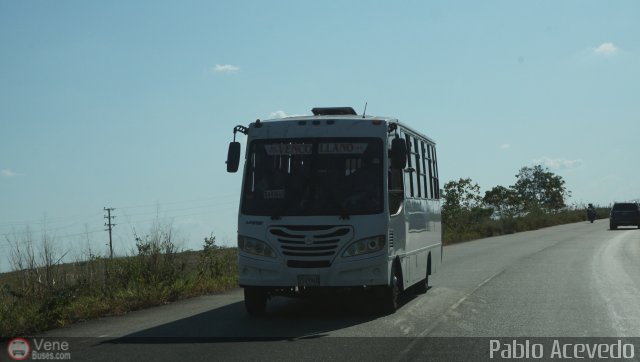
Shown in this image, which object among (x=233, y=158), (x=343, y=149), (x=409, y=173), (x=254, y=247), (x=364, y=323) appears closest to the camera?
(x=364, y=323)

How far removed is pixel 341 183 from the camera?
474 inches

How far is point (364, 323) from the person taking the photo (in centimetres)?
1142

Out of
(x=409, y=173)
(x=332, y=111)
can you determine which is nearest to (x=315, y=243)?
(x=409, y=173)

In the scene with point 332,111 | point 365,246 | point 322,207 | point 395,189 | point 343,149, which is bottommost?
point 365,246

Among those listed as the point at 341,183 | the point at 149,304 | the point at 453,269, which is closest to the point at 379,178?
the point at 341,183

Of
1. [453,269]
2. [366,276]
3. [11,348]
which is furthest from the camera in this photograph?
[453,269]

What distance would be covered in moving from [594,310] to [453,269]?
911 cm

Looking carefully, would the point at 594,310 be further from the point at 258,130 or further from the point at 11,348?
the point at 11,348

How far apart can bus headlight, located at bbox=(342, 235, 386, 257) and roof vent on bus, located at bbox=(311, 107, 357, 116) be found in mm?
2799

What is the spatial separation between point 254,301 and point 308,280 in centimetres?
128

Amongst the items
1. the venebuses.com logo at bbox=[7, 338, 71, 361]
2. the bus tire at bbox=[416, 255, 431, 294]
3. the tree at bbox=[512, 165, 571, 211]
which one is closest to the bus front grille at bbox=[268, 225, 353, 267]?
the venebuses.com logo at bbox=[7, 338, 71, 361]

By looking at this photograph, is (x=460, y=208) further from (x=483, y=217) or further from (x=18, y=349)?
(x=18, y=349)

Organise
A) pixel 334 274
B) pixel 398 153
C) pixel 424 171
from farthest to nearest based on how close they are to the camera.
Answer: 1. pixel 424 171
2. pixel 398 153
3. pixel 334 274

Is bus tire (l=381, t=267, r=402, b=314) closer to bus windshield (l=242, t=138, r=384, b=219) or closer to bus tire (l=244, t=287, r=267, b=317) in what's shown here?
bus windshield (l=242, t=138, r=384, b=219)
